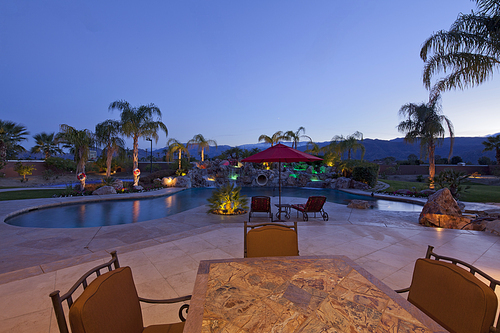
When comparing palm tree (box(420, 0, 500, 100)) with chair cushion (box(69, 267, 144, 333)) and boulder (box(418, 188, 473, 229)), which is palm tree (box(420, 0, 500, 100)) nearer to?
boulder (box(418, 188, 473, 229))

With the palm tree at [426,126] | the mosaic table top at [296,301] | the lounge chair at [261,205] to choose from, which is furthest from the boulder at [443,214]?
the palm tree at [426,126]

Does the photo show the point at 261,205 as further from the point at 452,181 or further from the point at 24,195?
the point at 24,195

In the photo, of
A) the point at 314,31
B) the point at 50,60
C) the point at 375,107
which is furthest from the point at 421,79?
the point at 50,60

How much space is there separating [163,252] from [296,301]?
10.7 feet

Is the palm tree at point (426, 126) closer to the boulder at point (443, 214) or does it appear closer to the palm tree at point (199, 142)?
the boulder at point (443, 214)

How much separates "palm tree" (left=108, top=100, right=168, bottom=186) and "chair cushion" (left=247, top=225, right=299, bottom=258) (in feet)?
50.5

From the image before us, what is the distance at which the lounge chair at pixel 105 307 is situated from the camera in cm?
96

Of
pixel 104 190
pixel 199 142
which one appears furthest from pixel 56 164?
pixel 104 190

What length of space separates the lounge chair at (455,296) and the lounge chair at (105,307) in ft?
6.01

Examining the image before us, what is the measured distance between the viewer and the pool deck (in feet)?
8.36

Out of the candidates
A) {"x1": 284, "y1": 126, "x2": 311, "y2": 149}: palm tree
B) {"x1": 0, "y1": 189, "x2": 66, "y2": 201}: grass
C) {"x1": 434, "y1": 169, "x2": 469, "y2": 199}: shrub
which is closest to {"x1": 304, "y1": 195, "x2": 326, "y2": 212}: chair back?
{"x1": 434, "y1": 169, "x2": 469, "y2": 199}: shrub

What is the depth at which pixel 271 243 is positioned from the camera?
7.68 feet

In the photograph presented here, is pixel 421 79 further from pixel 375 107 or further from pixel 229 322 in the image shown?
pixel 375 107

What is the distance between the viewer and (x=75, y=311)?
3.10ft
